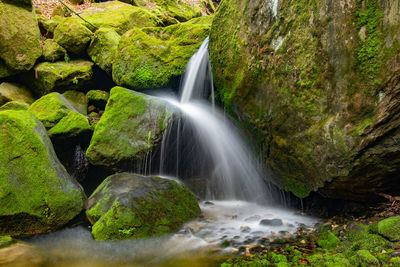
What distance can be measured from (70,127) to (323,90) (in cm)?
590

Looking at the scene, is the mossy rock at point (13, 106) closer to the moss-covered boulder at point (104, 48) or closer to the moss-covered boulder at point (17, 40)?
the moss-covered boulder at point (17, 40)

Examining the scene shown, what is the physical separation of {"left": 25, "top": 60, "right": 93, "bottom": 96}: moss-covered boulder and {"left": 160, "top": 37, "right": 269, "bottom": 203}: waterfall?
3.95m

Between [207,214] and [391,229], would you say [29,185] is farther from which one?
[391,229]

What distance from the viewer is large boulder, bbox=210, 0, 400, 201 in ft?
10.8

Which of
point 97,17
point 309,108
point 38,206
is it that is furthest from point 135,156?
point 97,17

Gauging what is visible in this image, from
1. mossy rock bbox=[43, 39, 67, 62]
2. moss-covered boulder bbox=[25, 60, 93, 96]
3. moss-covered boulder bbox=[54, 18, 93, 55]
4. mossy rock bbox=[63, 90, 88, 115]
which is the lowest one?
mossy rock bbox=[63, 90, 88, 115]

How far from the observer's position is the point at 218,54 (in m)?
5.88

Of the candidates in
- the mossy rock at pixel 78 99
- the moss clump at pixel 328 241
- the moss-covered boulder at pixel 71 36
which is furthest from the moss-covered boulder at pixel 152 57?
the moss clump at pixel 328 241

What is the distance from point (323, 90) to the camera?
151 inches

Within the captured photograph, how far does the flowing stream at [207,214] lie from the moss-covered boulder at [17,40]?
5.56 metres

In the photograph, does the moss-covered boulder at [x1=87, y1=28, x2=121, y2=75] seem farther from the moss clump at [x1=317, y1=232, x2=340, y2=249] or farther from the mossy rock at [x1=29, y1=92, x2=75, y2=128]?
the moss clump at [x1=317, y1=232, x2=340, y2=249]

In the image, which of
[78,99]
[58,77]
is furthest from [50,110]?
[58,77]

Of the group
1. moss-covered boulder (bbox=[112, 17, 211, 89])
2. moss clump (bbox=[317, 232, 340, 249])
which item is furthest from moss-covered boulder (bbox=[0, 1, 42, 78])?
moss clump (bbox=[317, 232, 340, 249])

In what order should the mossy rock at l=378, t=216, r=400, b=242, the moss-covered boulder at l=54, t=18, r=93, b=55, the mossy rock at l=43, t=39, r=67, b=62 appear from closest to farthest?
1. the mossy rock at l=378, t=216, r=400, b=242
2. the mossy rock at l=43, t=39, r=67, b=62
3. the moss-covered boulder at l=54, t=18, r=93, b=55
